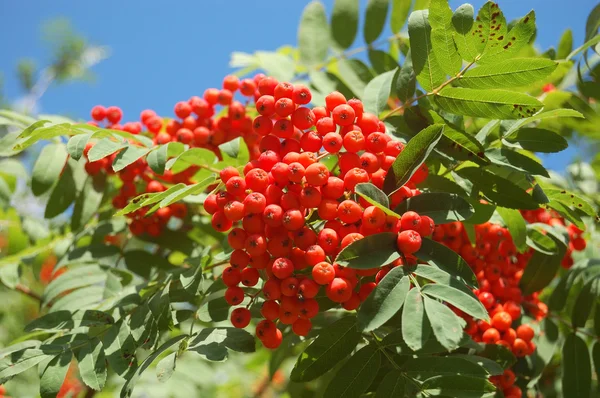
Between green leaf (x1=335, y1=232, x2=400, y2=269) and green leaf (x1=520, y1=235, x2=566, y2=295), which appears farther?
green leaf (x1=520, y1=235, x2=566, y2=295)

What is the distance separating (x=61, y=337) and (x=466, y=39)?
145 centimetres

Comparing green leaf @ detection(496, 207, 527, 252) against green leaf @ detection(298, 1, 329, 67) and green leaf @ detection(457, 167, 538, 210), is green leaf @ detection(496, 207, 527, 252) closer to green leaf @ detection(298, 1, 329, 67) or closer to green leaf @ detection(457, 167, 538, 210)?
green leaf @ detection(457, 167, 538, 210)

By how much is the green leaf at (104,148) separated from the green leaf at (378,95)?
806 millimetres

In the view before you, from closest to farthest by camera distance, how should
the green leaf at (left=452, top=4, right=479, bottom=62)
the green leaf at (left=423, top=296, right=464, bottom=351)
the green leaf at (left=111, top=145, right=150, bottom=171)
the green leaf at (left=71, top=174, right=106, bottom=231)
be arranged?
the green leaf at (left=423, top=296, right=464, bottom=351)
the green leaf at (left=452, top=4, right=479, bottom=62)
the green leaf at (left=111, top=145, right=150, bottom=171)
the green leaf at (left=71, top=174, right=106, bottom=231)

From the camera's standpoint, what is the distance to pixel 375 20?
2463 mm

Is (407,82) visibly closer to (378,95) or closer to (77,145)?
(378,95)

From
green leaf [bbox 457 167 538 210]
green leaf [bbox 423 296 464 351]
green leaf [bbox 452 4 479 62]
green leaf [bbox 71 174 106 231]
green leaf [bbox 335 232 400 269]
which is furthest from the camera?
green leaf [bbox 71 174 106 231]

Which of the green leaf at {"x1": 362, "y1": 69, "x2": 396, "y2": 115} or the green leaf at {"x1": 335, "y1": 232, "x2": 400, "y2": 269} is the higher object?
the green leaf at {"x1": 362, "y1": 69, "x2": 396, "y2": 115}

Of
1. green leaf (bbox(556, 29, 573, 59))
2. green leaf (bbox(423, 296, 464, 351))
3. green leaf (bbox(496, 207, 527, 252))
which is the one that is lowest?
green leaf (bbox(423, 296, 464, 351))

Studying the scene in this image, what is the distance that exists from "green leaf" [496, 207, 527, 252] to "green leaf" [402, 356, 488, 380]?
20.5 inches

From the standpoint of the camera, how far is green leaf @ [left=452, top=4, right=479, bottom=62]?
1.45 metres

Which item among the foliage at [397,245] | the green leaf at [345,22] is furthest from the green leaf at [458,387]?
the green leaf at [345,22]

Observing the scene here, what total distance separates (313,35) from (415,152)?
55.6 inches

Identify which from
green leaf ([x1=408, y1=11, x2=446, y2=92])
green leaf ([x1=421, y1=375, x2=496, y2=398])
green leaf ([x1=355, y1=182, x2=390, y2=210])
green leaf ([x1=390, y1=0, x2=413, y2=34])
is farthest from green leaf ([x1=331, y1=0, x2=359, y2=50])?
green leaf ([x1=421, y1=375, x2=496, y2=398])
